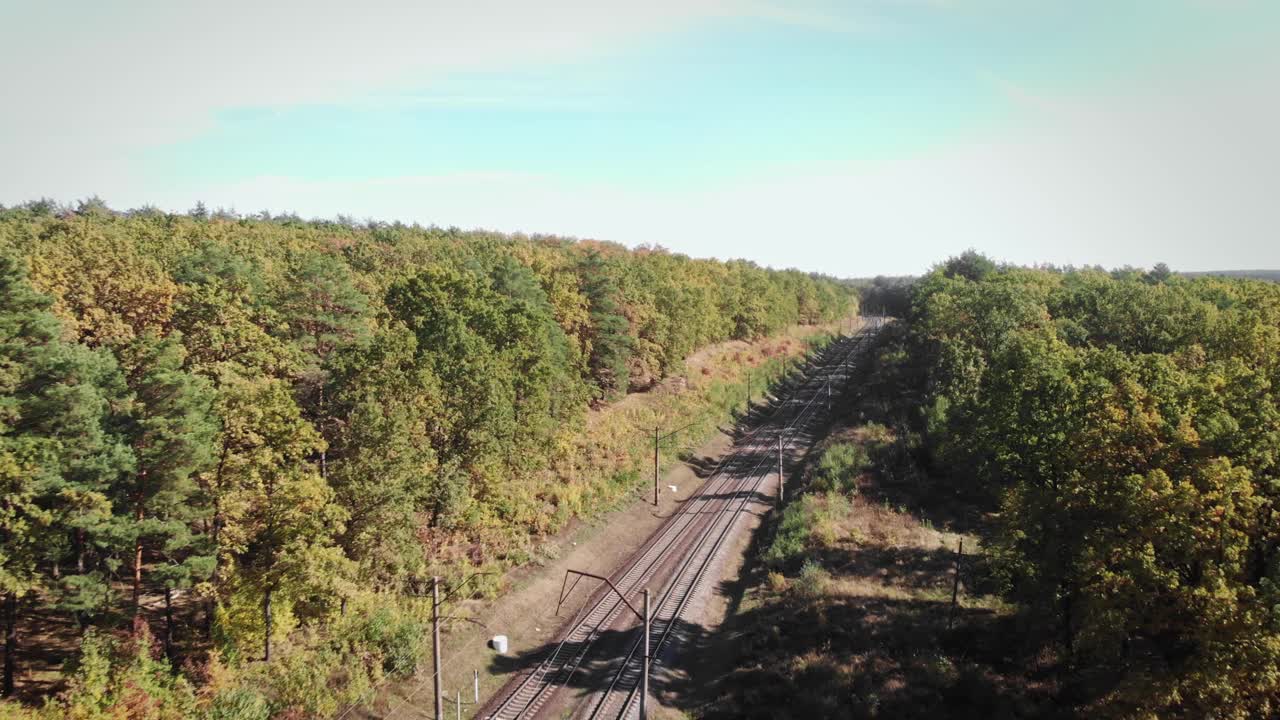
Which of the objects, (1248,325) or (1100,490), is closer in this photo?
(1100,490)

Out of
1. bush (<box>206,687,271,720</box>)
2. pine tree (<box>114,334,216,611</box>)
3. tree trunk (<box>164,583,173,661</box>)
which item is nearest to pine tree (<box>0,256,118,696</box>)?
pine tree (<box>114,334,216,611</box>)

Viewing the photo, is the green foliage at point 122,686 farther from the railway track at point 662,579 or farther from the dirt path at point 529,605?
the railway track at point 662,579

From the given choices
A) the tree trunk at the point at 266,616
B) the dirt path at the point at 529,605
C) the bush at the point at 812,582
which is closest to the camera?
the tree trunk at the point at 266,616

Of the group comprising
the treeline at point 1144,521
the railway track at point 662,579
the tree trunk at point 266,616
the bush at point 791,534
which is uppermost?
the treeline at point 1144,521

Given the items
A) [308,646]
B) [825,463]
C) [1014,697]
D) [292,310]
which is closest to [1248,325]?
[825,463]

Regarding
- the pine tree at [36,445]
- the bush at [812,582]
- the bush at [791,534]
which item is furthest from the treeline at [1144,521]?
the pine tree at [36,445]

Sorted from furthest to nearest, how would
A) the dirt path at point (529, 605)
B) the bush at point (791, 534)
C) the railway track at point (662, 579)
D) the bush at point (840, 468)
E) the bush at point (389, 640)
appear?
1. the bush at point (840, 468)
2. the bush at point (791, 534)
3. the railway track at point (662, 579)
4. the bush at point (389, 640)
5. the dirt path at point (529, 605)

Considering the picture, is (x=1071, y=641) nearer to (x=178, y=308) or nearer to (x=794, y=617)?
(x=794, y=617)
